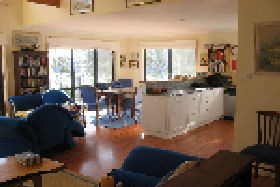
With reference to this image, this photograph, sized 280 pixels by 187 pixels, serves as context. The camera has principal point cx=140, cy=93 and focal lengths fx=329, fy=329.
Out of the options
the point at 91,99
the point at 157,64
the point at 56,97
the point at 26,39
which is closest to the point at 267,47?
the point at 91,99

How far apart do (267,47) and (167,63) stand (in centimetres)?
685

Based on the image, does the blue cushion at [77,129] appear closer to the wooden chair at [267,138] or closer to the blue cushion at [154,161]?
the wooden chair at [267,138]

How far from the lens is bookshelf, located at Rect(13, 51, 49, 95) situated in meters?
8.89

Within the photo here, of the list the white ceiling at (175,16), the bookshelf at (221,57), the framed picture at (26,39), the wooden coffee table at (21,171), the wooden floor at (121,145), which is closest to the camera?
the wooden coffee table at (21,171)

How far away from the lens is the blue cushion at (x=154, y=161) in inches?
110

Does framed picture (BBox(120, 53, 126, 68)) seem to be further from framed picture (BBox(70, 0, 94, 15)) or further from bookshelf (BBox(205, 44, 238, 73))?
framed picture (BBox(70, 0, 94, 15))

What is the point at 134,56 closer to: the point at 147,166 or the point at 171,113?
the point at 171,113

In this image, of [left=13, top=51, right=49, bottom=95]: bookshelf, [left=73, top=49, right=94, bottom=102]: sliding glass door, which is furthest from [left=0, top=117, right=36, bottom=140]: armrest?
[left=73, top=49, right=94, bottom=102]: sliding glass door

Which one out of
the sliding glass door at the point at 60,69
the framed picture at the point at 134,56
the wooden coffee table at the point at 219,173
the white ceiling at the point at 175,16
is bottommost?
the wooden coffee table at the point at 219,173

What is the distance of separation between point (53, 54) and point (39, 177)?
23.7ft

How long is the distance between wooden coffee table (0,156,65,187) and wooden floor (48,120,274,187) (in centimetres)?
125

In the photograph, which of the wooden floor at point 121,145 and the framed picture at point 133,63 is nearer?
the wooden floor at point 121,145

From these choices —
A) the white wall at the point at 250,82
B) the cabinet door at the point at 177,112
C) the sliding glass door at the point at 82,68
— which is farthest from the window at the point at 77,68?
the white wall at the point at 250,82

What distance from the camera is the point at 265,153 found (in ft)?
13.3
